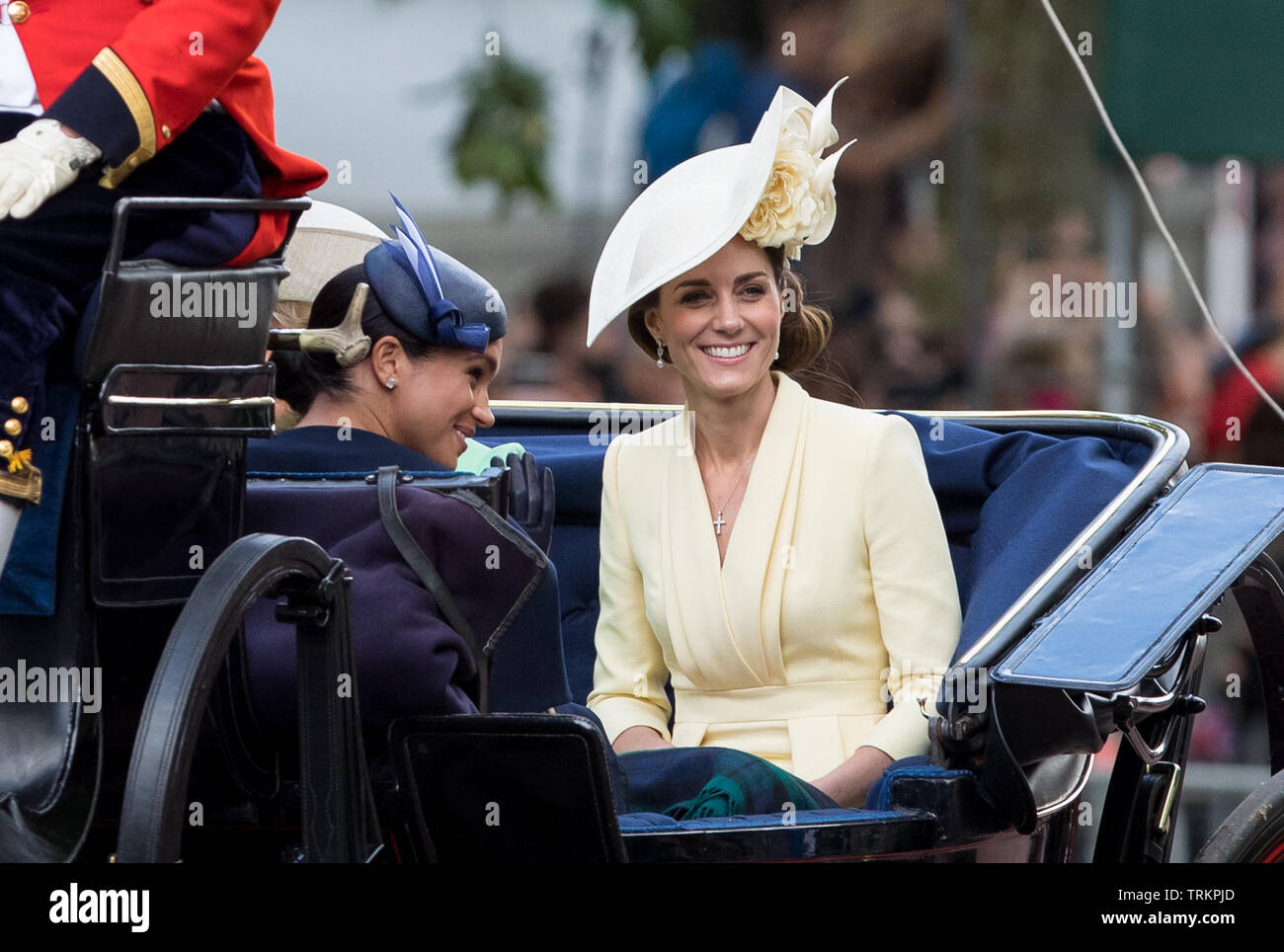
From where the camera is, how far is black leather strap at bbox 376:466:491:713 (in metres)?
2.43

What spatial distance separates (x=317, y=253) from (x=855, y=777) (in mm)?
1301

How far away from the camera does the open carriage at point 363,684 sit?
213 centimetres

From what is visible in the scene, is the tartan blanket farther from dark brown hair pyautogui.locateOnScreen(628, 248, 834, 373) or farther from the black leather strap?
dark brown hair pyautogui.locateOnScreen(628, 248, 834, 373)

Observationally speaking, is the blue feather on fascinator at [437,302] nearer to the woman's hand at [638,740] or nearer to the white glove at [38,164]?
the white glove at [38,164]

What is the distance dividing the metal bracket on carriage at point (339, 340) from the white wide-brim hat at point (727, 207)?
0.46m

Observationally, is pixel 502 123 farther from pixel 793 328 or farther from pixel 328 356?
pixel 328 356

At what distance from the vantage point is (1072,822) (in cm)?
314

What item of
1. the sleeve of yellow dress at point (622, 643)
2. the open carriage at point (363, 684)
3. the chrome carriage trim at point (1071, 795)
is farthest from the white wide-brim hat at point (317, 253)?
the chrome carriage trim at point (1071, 795)

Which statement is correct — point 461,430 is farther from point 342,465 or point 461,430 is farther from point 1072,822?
point 1072,822

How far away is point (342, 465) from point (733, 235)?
0.79 meters


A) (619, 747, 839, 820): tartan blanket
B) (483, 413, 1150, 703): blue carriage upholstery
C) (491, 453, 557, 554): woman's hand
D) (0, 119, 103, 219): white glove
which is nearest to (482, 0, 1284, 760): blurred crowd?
(483, 413, 1150, 703): blue carriage upholstery

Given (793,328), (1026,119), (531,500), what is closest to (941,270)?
(1026,119)
